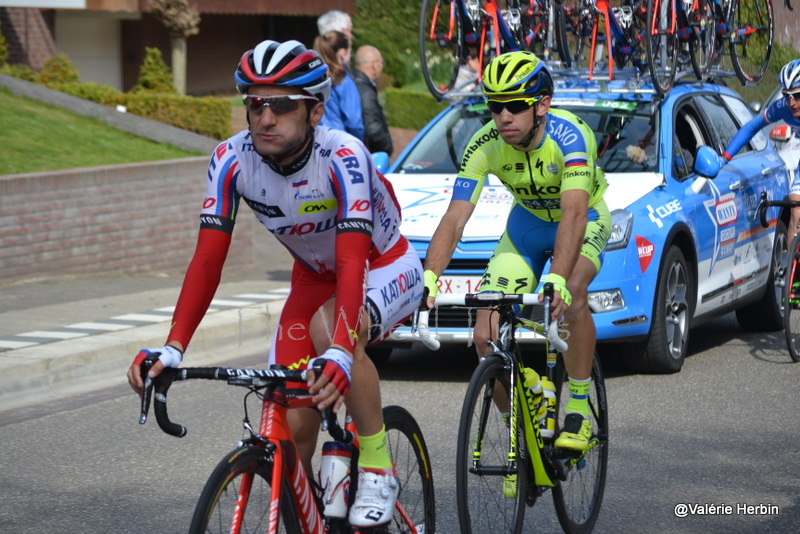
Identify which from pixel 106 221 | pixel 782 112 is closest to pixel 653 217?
pixel 782 112

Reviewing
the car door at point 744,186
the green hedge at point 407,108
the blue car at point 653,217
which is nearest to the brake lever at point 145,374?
the blue car at point 653,217

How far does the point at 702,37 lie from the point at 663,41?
93 centimetres

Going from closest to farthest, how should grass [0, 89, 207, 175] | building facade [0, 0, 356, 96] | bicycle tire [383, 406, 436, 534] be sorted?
bicycle tire [383, 406, 436, 534] < grass [0, 89, 207, 175] < building facade [0, 0, 356, 96]

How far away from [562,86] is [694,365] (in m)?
2.38

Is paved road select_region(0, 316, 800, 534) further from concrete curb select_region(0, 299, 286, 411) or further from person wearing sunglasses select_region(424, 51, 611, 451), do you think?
person wearing sunglasses select_region(424, 51, 611, 451)

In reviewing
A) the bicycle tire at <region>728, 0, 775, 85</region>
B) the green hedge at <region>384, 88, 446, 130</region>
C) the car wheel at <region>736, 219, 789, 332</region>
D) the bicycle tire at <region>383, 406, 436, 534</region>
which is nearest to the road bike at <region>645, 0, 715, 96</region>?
the bicycle tire at <region>728, 0, 775, 85</region>

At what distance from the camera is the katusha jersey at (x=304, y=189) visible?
427cm

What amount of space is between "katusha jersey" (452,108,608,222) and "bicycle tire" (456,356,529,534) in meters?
0.97

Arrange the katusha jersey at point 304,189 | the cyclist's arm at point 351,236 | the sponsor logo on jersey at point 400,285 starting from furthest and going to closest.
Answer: the sponsor logo on jersey at point 400,285 < the katusha jersey at point 304,189 < the cyclist's arm at point 351,236

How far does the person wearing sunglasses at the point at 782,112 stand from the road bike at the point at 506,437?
4.72 meters

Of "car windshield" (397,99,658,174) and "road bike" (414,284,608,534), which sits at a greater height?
"car windshield" (397,99,658,174)

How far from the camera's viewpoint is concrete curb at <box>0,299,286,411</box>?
28.2 feet

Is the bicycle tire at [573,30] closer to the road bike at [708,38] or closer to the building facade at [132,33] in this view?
the road bike at [708,38]

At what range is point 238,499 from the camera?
144 inches
